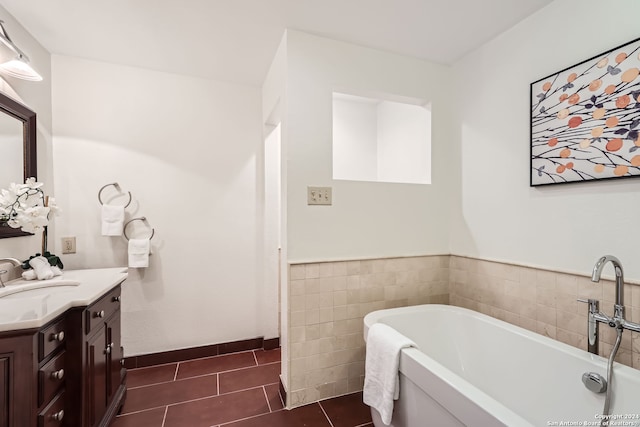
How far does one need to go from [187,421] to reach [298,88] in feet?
7.07

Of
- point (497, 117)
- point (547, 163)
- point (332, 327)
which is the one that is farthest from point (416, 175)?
point (332, 327)

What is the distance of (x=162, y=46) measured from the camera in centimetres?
198

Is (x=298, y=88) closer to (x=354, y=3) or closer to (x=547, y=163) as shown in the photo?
(x=354, y=3)

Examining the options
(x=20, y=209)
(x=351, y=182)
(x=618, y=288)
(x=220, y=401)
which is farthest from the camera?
(x=351, y=182)

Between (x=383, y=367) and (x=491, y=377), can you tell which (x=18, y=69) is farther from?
(x=491, y=377)

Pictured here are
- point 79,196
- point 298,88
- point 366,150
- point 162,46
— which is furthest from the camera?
point 366,150

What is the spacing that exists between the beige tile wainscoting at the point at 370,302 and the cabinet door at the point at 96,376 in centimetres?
100

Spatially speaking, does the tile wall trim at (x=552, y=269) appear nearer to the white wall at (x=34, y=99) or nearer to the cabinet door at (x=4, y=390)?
the cabinet door at (x=4, y=390)

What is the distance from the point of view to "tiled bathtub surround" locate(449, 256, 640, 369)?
4.36 ft

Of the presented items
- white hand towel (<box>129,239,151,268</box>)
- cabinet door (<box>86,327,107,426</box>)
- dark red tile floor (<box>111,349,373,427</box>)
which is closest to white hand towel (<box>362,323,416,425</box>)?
dark red tile floor (<box>111,349,373,427</box>)

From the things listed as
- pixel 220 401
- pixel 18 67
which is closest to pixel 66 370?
pixel 220 401

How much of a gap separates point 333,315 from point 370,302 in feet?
0.96

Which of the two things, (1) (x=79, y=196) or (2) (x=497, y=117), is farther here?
(1) (x=79, y=196)

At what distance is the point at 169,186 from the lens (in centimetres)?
234
